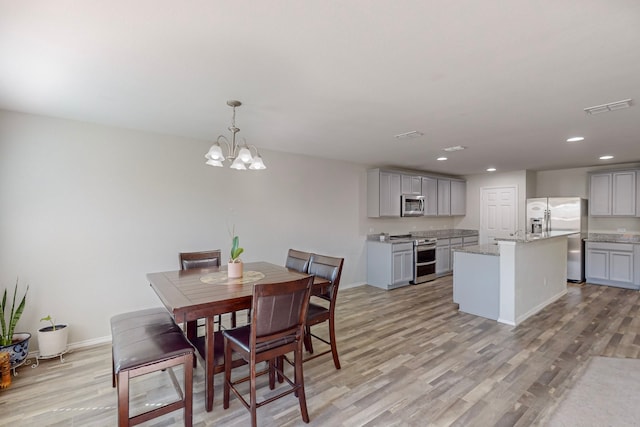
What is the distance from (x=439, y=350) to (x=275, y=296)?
216cm

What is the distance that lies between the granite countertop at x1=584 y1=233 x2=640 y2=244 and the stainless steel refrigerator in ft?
0.54

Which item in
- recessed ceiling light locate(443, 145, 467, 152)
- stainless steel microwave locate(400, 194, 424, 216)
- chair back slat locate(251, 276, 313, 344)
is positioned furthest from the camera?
stainless steel microwave locate(400, 194, 424, 216)

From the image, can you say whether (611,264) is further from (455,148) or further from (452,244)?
(455,148)

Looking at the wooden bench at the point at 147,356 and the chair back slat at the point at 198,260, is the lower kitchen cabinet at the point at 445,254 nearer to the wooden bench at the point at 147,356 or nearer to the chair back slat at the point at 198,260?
the chair back slat at the point at 198,260

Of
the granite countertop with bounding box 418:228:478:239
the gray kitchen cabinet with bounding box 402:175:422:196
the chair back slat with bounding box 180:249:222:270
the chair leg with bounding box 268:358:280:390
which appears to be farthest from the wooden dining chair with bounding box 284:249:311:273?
the granite countertop with bounding box 418:228:478:239

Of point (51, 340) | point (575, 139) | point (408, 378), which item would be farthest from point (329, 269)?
point (575, 139)

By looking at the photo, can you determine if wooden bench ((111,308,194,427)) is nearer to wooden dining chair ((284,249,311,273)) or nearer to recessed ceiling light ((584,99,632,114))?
wooden dining chair ((284,249,311,273))

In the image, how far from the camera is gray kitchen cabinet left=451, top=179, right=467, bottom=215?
297 inches

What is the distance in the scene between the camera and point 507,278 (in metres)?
3.97

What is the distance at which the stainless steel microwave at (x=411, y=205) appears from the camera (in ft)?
20.5

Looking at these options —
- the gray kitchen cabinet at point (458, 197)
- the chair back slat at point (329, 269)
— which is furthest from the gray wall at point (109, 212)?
the gray kitchen cabinet at point (458, 197)

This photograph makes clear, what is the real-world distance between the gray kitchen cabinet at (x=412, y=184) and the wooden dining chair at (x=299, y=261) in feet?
11.8

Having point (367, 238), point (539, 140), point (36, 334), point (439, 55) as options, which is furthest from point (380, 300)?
point (36, 334)

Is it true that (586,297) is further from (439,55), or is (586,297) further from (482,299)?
(439,55)
